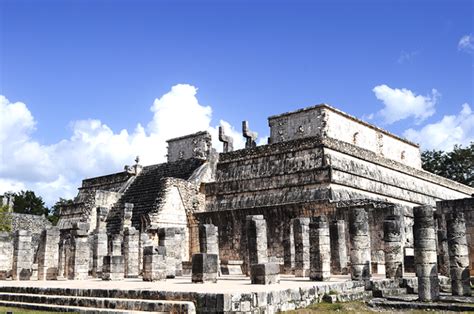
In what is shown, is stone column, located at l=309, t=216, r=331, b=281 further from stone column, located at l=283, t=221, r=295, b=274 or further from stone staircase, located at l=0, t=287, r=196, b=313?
stone staircase, located at l=0, t=287, r=196, b=313

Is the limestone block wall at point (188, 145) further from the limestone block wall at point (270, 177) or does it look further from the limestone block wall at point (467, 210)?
the limestone block wall at point (467, 210)

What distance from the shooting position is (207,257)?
1173 cm

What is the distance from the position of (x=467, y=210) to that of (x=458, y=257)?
200 inches

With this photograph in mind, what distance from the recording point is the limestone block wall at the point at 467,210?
1566 centimetres

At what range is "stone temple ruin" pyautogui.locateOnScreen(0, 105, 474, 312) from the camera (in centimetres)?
1095

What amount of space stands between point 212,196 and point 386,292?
42.0 ft

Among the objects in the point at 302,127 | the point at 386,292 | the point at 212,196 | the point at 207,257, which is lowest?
the point at 386,292

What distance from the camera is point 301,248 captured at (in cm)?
1452

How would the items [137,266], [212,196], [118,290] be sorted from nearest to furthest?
1. [118,290]
2. [137,266]
3. [212,196]

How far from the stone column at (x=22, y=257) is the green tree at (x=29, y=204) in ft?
132

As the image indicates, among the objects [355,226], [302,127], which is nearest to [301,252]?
[355,226]

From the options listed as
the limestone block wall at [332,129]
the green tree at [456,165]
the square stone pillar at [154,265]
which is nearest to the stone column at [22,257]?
the square stone pillar at [154,265]

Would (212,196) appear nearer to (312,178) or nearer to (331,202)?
(312,178)

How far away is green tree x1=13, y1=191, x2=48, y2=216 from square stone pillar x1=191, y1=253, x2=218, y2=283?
48.6 meters
